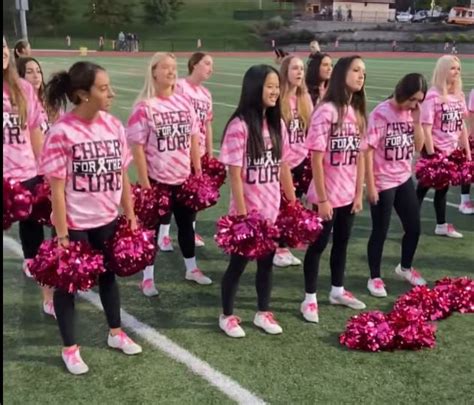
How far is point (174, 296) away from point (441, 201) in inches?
121

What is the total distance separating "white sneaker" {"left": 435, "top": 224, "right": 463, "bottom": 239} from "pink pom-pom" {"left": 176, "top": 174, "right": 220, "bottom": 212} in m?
2.88

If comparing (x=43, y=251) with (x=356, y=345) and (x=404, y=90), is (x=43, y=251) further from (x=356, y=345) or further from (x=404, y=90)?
(x=404, y=90)

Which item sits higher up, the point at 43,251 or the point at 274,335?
the point at 43,251

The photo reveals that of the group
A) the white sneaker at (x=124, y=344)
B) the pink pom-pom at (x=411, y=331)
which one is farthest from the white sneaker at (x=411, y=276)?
the white sneaker at (x=124, y=344)

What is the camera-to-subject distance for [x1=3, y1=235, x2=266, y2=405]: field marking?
3516 mm

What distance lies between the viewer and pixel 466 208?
7.43m

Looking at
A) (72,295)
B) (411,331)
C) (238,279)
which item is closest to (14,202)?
(72,295)

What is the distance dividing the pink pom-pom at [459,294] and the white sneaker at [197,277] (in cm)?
181

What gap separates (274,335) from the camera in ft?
14.2

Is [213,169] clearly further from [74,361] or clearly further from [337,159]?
[74,361]

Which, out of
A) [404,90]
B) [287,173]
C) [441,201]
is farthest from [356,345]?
[441,201]

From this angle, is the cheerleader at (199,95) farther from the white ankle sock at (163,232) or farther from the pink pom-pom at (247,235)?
the pink pom-pom at (247,235)

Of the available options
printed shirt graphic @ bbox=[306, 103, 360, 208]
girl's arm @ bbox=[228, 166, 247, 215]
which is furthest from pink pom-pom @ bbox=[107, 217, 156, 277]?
printed shirt graphic @ bbox=[306, 103, 360, 208]

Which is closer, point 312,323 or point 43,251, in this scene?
point 43,251
